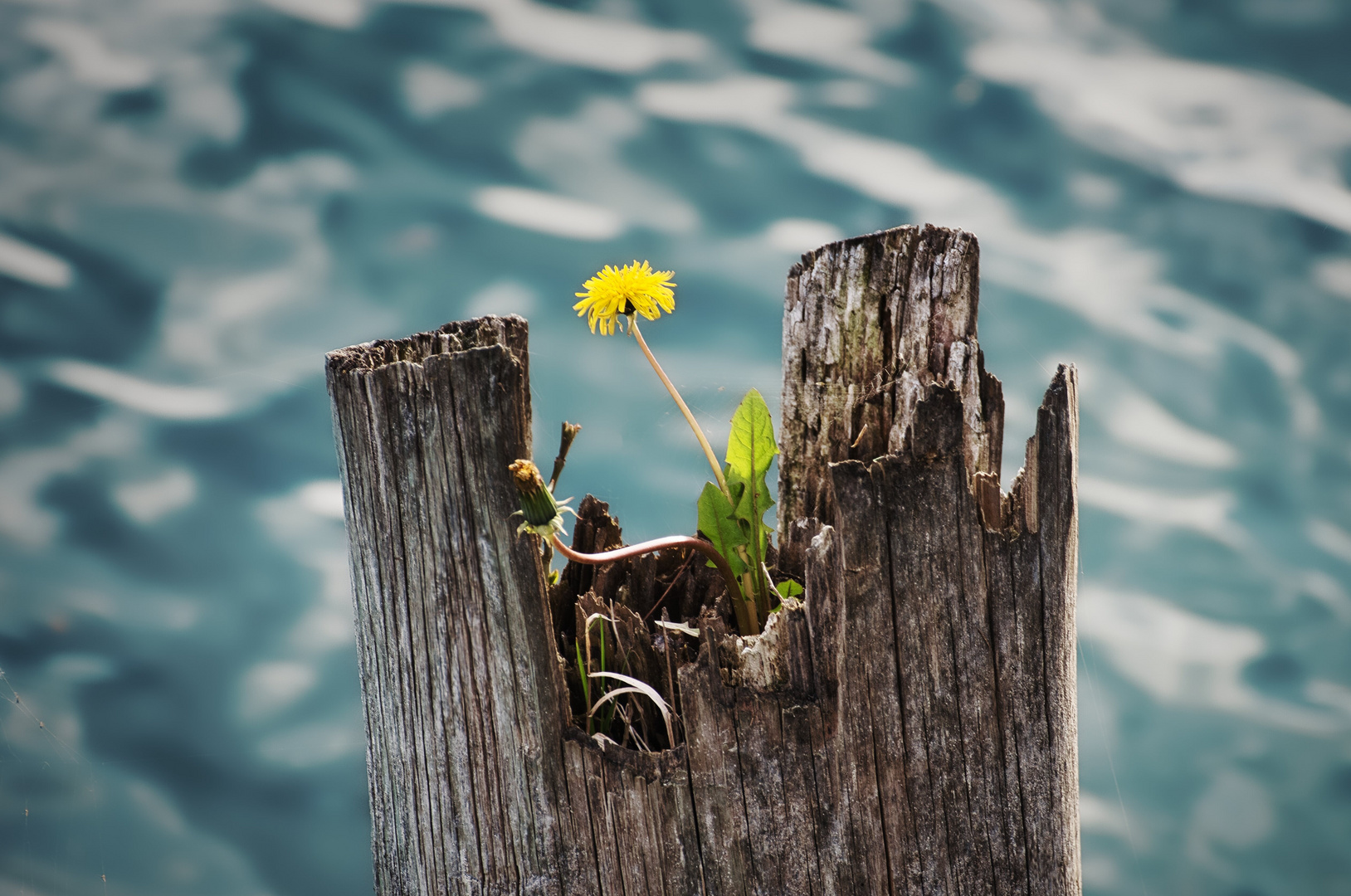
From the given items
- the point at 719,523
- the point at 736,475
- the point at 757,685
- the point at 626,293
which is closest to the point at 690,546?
the point at 719,523

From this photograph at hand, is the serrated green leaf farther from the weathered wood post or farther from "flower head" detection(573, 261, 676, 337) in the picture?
"flower head" detection(573, 261, 676, 337)

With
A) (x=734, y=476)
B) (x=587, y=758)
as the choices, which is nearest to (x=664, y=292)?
(x=734, y=476)

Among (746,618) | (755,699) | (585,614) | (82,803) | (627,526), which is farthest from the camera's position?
(82,803)

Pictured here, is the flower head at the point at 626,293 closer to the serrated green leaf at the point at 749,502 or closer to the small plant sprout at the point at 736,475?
the small plant sprout at the point at 736,475

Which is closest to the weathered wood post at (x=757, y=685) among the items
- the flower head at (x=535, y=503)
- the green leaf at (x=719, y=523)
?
the flower head at (x=535, y=503)

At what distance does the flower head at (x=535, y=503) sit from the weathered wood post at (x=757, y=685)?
0.19 ft

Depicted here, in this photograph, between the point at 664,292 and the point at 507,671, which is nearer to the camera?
the point at 507,671

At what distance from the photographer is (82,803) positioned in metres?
2.88

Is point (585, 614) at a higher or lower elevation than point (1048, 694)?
A: higher

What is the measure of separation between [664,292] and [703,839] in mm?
1042

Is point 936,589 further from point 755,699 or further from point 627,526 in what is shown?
point 627,526

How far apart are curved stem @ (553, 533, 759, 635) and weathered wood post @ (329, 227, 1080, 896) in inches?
2.8

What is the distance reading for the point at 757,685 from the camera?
4.22 ft

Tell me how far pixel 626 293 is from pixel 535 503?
593 mm
